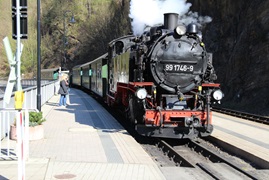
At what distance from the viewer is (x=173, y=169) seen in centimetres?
700

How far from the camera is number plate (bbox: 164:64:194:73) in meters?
9.83

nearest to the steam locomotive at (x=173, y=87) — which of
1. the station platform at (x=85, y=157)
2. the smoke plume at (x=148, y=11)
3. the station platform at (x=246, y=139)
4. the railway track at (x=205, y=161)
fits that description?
the railway track at (x=205, y=161)

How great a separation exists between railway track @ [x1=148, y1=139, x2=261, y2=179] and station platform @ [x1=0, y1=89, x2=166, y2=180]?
82cm

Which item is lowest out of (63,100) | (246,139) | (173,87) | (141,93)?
(246,139)

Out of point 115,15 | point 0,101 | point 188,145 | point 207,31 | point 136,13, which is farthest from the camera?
point 115,15

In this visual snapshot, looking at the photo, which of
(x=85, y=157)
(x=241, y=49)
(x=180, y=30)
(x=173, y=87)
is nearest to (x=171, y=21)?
(x=180, y=30)

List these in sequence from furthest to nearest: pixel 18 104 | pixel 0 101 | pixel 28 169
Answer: pixel 0 101 < pixel 28 169 < pixel 18 104

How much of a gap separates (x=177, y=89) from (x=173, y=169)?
328 centimetres

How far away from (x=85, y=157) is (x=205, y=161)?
277 centimetres

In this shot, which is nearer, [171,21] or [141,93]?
[141,93]

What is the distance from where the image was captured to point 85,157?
741cm

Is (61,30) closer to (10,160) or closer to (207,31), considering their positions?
(207,31)

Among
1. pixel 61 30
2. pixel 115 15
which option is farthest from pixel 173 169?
pixel 61 30

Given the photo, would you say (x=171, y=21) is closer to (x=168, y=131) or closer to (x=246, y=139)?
(x=168, y=131)
